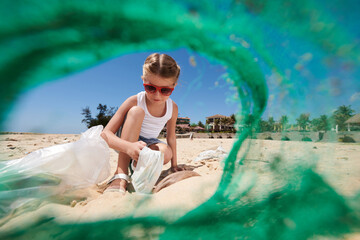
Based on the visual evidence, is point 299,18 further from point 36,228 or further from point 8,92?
point 36,228

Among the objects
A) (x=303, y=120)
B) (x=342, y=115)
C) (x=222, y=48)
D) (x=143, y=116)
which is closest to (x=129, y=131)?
(x=143, y=116)

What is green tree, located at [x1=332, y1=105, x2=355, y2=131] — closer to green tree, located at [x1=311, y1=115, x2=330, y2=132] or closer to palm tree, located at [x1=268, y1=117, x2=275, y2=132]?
green tree, located at [x1=311, y1=115, x2=330, y2=132]

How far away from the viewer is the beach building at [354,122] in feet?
3.60

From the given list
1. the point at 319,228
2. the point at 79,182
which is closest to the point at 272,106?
the point at 319,228

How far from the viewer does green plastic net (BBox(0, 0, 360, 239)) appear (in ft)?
2.64

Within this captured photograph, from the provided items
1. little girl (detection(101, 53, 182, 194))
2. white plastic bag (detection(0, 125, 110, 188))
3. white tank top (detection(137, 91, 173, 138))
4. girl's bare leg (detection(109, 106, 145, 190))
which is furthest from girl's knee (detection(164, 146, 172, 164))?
white plastic bag (detection(0, 125, 110, 188))

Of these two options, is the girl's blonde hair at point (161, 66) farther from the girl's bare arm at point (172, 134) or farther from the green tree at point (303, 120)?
the green tree at point (303, 120)

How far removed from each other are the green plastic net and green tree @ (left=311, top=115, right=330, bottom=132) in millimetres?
131

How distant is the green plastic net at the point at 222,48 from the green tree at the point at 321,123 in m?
0.13

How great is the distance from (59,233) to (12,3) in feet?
3.28

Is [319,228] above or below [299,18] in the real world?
below

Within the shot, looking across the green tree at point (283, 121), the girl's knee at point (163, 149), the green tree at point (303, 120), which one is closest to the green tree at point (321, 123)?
the green tree at point (303, 120)

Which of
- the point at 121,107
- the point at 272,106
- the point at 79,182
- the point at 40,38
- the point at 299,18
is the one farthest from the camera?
the point at 121,107

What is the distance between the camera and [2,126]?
36.7 inches
